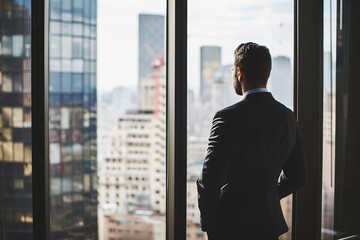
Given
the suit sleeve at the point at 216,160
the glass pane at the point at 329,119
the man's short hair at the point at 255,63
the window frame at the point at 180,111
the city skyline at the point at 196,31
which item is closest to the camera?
the suit sleeve at the point at 216,160

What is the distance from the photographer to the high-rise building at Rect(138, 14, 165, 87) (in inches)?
75.7

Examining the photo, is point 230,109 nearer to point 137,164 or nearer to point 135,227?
point 137,164

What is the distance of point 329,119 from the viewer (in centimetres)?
257

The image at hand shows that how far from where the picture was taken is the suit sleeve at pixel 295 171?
5.04 feet

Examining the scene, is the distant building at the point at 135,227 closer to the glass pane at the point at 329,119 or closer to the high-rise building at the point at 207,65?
the high-rise building at the point at 207,65

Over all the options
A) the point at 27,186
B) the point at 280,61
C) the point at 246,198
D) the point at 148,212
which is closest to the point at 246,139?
the point at 246,198

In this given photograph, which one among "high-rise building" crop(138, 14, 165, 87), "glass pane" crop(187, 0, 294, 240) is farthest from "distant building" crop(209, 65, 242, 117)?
"high-rise building" crop(138, 14, 165, 87)

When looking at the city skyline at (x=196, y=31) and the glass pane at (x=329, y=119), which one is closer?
the city skyline at (x=196, y=31)

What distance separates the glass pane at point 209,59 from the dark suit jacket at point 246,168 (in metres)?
0.65

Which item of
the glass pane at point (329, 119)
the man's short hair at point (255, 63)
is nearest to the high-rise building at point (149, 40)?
the man's short hair at point (255, 63)

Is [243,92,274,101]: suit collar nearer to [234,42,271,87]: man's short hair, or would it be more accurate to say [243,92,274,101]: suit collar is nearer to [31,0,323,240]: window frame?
[234,42,271,87]: man's short hair

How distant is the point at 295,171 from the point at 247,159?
30 centimetres

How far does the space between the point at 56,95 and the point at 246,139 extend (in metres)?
0.88

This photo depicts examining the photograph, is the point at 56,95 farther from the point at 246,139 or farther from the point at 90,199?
the point at 246,139
